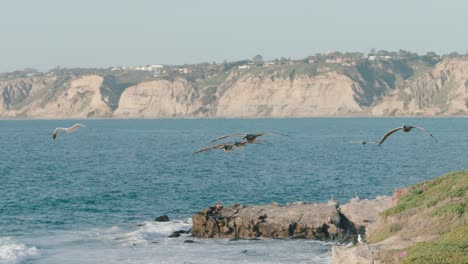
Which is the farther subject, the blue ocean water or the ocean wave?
the ocean wave

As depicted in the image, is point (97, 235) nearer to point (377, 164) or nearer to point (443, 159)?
point (377, 164)

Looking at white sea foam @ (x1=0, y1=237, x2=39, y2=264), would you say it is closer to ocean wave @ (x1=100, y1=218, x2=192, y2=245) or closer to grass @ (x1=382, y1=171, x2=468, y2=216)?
ocean wave @ (x1=100, y1=218, x2=192, y2=245)

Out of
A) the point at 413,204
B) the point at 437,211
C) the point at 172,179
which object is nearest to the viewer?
the point at 437,211

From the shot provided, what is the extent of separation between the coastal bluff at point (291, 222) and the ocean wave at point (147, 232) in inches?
100

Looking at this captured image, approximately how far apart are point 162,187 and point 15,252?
37.1 m

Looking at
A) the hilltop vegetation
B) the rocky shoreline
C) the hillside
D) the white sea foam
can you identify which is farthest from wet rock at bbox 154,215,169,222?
the hilltop vegetation

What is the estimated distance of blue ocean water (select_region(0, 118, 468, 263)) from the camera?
151 feet

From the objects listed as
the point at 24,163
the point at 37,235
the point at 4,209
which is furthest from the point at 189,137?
the point at 37,235

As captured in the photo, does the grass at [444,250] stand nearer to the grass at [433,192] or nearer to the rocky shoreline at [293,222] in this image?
the grass at [433,192]

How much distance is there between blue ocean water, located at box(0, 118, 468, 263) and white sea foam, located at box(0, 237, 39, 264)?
6cm

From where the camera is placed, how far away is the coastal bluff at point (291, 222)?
1922 inches

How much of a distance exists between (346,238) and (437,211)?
39.2 feet

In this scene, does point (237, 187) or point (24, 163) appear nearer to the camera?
point (237, 187)

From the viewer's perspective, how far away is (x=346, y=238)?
47.7m
